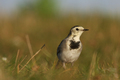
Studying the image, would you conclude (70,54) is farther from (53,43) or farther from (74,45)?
(53,43)

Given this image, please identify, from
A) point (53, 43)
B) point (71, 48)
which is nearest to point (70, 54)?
point (71, 48)

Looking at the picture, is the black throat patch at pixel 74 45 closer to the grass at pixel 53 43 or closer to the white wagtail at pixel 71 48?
the white wagtail at pixel 71 48

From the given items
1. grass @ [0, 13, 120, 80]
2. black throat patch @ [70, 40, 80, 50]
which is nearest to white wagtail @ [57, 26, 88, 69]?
black throat patch @ [70, 40, 80, 50]

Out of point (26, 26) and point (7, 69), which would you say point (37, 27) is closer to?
point (26, 26)

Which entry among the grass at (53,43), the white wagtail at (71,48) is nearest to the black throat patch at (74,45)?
the white wagtail at (71,48)

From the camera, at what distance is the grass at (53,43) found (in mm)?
4109

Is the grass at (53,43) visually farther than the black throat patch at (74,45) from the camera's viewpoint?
No

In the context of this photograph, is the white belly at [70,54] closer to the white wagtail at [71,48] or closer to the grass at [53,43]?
the white wagtail at [71,48]

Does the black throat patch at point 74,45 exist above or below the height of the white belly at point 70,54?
above

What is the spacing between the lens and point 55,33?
32.9ft

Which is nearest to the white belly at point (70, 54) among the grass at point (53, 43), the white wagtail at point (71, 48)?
the white wagtail at point (71, 48)

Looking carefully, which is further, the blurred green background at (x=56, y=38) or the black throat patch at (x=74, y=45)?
the black throat patch at (x=74, y=45)

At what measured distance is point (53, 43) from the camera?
8.97m

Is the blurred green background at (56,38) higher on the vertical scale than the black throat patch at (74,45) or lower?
lower
